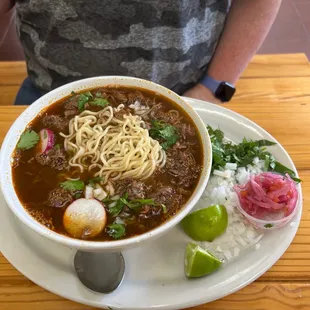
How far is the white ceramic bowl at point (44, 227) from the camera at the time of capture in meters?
0.88

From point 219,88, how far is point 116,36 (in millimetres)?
486

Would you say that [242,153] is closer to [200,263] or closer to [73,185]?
[200,263]

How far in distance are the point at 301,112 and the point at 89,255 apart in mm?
945

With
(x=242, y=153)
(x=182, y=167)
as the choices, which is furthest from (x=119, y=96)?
(x=242, y=153)

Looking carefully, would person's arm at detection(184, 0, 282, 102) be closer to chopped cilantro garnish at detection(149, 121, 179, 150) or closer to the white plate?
chopped cilantro garnish at detection(149, 121, 179, 150)

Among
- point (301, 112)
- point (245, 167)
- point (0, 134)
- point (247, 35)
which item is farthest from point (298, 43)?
point (0, 134)

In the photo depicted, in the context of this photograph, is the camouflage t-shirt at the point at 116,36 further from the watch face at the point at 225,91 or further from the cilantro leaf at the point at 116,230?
the cilantro leaf at the point at 116,230

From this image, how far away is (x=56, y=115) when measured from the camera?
3.84 ft

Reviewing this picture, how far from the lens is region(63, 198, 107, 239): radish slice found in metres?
0.92

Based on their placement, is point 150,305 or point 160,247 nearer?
point 150,305

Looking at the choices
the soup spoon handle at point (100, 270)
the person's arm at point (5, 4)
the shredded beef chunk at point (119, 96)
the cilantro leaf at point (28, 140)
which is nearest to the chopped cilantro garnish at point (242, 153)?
the shredded beef chunk at point (119, 96)

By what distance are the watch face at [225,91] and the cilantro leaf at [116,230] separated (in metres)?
0.92

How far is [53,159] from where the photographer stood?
1.05m

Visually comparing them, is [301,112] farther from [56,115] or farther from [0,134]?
[0,134]
